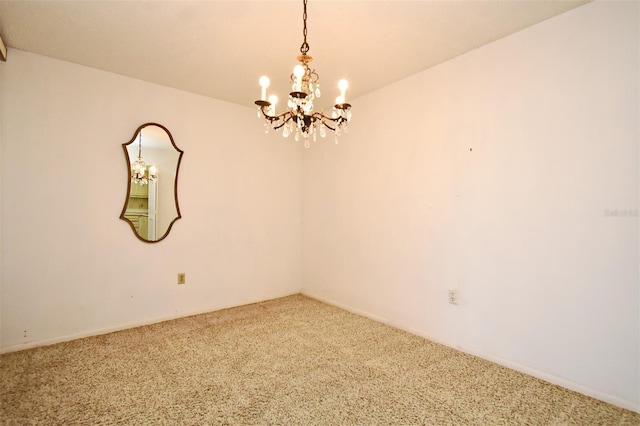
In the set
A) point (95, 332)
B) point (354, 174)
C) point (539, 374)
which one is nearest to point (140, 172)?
point (95, 332)

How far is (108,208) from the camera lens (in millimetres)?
2900

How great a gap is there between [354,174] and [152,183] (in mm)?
2044

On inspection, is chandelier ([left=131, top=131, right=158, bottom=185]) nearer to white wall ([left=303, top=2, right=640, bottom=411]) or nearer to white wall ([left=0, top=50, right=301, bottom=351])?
white wall ([left=0, top=50, right=301, bottom=351])

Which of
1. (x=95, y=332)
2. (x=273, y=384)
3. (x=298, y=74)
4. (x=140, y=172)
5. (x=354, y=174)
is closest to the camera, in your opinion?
(x=298, y=74)

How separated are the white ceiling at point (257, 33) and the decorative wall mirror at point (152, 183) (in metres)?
0.60

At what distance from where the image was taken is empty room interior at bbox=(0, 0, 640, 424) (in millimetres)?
1892

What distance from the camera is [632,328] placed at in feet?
5.85

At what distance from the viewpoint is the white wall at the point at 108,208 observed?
2.53m

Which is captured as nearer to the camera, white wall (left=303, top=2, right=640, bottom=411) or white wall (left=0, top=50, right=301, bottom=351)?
white wall (left=303, top=2, right=640, bottom=411)

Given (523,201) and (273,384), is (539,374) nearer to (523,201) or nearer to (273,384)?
(523,201)

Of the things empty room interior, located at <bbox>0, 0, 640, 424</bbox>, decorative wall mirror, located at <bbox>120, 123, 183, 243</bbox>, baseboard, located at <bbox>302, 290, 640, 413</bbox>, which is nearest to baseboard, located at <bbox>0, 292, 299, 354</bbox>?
empty room interior, located at <bbox>0, 0, 640, 424</bbox>

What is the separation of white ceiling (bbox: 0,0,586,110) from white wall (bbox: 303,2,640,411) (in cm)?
31

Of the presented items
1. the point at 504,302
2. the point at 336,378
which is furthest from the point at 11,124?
the point at 504,302

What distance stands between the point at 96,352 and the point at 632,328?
3.55 meters
